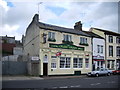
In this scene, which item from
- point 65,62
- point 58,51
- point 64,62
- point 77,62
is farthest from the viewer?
point 77,62

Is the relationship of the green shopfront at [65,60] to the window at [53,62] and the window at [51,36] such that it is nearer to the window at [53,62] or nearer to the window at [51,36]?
the window at [53,62]

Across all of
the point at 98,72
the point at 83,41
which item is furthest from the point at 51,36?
the point at 98,72

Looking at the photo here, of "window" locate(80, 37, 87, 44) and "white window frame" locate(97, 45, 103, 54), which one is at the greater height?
"window" locate(80, 37, 87, 44)

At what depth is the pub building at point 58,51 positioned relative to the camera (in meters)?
26.6

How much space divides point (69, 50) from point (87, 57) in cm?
465

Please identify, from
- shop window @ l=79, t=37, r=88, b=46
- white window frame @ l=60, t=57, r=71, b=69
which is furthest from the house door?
shop window @ l=79, t=37, r=88, b=46

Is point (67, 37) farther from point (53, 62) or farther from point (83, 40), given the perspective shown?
point (53, 62)

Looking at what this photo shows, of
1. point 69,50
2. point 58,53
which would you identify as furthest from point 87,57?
point 58,53

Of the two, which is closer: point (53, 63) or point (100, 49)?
point (53, 63)

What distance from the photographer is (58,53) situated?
27.8 metres

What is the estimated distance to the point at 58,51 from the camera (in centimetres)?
2803

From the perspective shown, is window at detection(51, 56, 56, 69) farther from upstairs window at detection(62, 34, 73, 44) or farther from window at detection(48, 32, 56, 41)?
upstairs window at detection(62, 34, 73, 44)

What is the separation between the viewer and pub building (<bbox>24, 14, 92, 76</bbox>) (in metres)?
26.6

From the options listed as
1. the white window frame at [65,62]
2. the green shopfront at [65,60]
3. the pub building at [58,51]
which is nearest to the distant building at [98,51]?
the pub building at [58,51]
